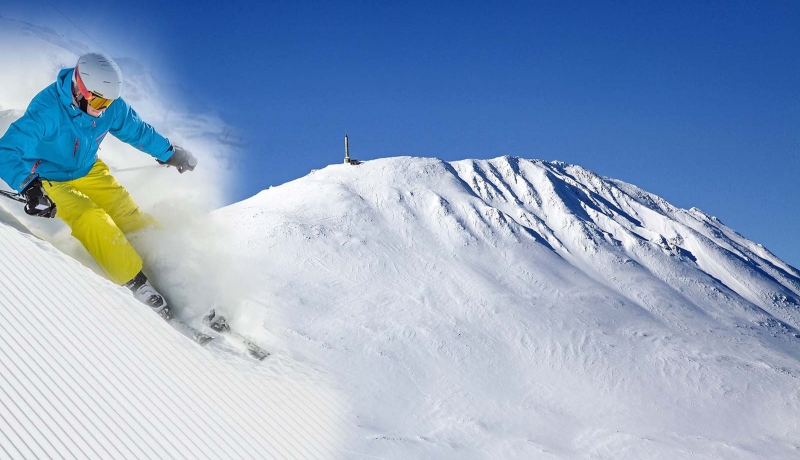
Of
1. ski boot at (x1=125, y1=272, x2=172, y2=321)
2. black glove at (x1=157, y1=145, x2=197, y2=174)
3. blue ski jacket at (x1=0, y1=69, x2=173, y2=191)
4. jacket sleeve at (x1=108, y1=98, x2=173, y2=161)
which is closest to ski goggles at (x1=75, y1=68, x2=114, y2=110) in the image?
blue ski jacket at (x1=0, y1=69, x2=173, y2=191)

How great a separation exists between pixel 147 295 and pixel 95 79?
230 cm

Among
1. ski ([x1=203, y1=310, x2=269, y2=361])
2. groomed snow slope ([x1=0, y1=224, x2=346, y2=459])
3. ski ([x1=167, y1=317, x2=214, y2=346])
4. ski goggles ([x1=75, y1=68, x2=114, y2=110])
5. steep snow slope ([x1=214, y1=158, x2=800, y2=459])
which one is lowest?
groomed snow slope ([x1=0, y1=224, x2=346, y2=459])

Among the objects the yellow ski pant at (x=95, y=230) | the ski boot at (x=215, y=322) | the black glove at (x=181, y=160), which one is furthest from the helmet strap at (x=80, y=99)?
the ski boot at (x=215, y=322)

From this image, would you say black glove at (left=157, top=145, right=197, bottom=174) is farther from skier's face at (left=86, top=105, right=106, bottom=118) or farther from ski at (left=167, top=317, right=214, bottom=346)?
ski at (left=167, top=317, right=214, bottom=346)

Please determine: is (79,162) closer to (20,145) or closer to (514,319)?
(20,145)

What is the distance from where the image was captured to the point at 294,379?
315 inches

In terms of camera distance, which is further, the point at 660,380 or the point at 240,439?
the point at 660,380

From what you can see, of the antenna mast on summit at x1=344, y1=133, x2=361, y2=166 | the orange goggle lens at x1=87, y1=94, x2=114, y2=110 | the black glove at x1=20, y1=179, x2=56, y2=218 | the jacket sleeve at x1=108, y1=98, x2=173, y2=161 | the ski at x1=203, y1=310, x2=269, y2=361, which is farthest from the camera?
the antenna mast on summit at x1=344, y1=133, x2=361, y2=166

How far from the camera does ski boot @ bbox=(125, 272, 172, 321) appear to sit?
757 cm

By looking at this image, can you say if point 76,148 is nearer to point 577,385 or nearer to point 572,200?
point 577,385

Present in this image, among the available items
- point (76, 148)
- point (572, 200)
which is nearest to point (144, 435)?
point (76, 148)

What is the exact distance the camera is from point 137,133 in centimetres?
862

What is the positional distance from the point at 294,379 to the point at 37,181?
338 cm

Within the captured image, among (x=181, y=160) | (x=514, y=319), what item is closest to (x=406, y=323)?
→ (x=514, y=319)
